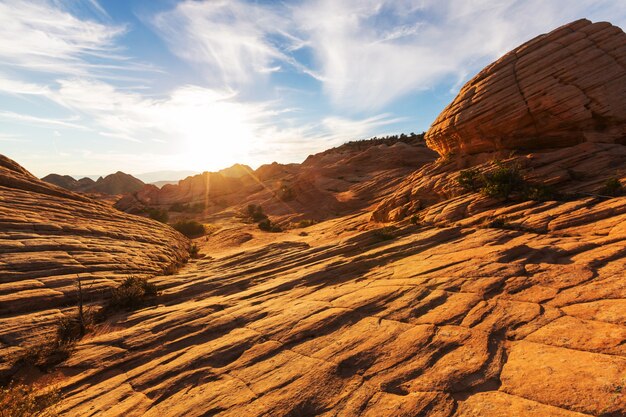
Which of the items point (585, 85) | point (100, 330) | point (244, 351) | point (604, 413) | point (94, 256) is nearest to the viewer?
point (604, 413)

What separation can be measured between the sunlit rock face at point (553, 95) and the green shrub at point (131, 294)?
26.1m

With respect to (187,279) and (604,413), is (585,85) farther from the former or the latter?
(187,279)

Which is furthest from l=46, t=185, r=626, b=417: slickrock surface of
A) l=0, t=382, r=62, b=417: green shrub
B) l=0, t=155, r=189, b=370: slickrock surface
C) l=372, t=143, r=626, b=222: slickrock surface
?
l=372, t=143, r=626, b=222: slickrock surface

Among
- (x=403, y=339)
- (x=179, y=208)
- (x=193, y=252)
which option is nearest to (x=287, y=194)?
(x=179, y=208)

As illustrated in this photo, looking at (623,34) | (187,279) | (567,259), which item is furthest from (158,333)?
(623,34)

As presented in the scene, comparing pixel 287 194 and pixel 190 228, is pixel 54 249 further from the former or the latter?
pixel 287 194

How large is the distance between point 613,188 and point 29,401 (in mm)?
23531

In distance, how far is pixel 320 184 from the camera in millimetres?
51250

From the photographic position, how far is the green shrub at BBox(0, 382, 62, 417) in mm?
6914

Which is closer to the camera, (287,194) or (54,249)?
(54,249)

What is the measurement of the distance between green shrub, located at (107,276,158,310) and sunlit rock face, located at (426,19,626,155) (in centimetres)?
2606

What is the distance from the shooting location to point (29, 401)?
7.14 m

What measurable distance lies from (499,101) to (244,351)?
2579 centimetres

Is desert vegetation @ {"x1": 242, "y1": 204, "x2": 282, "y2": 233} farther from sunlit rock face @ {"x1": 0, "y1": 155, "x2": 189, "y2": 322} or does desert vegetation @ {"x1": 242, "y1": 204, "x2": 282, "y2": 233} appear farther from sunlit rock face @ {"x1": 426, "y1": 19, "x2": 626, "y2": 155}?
sunlit rock face @ {"x1": 426, "y1": 19, "x2": 626, "y2": 155}
